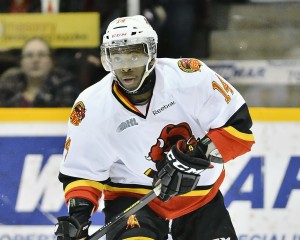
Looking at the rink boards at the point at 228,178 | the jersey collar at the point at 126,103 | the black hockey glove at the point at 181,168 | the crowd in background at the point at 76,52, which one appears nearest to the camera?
the black hockey glove at the point at 181,168

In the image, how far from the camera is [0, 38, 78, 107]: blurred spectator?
4.47 m

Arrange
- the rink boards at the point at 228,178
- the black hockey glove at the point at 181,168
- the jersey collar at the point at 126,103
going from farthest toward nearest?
the rink boards at the point at 228,178 → the jersey collar at the point at 126,103 → the black hockey glove at the point at 181,168

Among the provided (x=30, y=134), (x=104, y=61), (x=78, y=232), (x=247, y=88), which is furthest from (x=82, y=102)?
(x=247, y=88)

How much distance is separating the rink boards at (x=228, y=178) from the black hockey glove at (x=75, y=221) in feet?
3.67

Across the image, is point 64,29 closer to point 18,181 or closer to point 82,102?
point 18,181

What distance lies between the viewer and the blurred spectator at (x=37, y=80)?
447 cm

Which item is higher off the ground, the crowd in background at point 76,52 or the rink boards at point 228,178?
the crowd in background at point 76,52

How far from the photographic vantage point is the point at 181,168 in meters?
2.97

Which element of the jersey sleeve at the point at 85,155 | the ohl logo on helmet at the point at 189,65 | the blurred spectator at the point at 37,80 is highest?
the ohl logo on helmet at the point at 189,65

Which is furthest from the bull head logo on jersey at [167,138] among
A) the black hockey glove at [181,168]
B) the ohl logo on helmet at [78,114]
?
the ohl logo on helmet at [78,114]

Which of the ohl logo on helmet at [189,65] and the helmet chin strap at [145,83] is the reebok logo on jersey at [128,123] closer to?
the helmet chin strap at [145,83]

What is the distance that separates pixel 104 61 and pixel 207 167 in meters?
0.52

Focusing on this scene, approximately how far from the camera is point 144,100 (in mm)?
3111

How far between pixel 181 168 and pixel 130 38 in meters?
0.48
